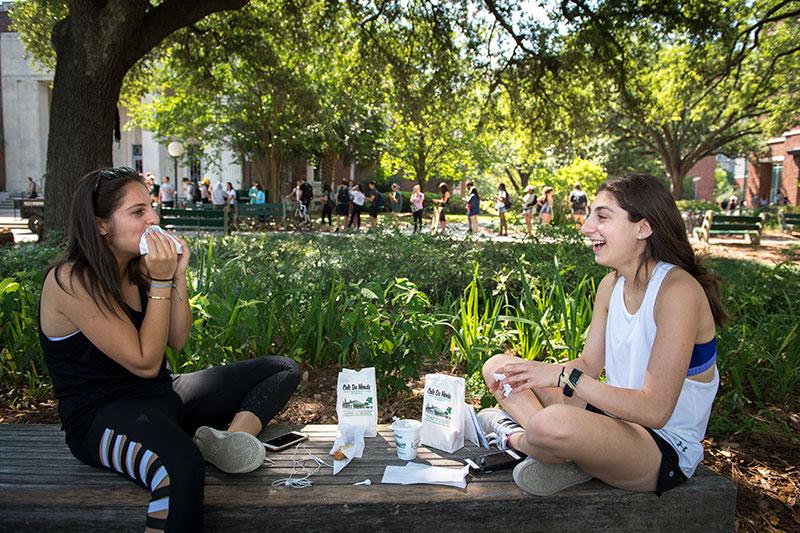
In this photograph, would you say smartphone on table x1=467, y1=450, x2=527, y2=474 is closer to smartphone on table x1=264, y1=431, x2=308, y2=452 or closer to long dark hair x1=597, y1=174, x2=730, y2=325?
smartphone on table x1=264, y1=431, x2=308, y2=452

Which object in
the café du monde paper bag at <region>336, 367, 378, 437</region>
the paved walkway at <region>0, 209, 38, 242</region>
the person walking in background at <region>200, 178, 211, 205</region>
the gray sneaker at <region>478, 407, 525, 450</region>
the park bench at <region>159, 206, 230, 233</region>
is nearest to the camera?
the gray sneaker at <region>478, 407, 525, 450</region>

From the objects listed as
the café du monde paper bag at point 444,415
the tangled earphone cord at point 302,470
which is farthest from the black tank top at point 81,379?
the café du monde paper bag at point 444,415

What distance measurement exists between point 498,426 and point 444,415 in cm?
26

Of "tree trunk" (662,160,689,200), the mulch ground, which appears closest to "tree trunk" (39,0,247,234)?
the mulch ground

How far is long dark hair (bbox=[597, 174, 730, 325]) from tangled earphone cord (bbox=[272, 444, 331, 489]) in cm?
158

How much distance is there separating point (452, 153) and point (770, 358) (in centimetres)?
3039

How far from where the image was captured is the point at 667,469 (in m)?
2.24

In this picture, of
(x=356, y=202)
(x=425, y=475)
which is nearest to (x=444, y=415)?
(x=425, y=475)

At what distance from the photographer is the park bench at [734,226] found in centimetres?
1496

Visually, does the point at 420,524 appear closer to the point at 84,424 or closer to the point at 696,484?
the point at 696,484

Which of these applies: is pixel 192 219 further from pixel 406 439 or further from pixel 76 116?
pixel 406 439

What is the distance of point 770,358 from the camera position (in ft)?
13.1

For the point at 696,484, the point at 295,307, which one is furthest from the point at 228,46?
the point at 696,484

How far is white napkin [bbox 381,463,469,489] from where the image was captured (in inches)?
90.0
